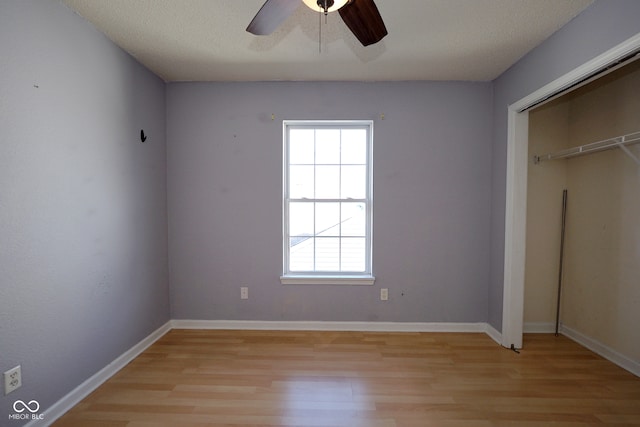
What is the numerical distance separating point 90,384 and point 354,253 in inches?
93.0

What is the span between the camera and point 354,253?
303cm

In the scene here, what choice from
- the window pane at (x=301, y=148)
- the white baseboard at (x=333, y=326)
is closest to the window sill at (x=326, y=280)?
the white baseboard at (x=333, y=326)

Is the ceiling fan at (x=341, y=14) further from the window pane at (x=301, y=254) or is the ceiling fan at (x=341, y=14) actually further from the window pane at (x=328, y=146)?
the window pane at (x=301, y=254)

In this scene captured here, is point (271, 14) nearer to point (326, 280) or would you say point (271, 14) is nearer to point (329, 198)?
point (329, 198)

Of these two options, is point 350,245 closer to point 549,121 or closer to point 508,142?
point 508,142

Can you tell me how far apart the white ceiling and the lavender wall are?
89mm

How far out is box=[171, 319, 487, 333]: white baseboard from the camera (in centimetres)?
292

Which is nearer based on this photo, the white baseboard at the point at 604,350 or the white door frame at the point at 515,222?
the white baseboard at the point at 604,350

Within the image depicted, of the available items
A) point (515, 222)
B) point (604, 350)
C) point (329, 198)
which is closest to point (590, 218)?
point (515, 222)

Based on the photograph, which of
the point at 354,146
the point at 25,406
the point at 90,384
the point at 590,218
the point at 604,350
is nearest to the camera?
the point at 25,406

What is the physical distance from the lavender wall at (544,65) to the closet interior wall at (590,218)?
1.22 feet

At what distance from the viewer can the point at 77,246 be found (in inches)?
74.1

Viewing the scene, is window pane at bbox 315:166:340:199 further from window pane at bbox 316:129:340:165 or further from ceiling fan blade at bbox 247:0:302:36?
ceiling fan blade at bbox 247:0:302:36

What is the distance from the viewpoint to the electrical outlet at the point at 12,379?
146 cm
